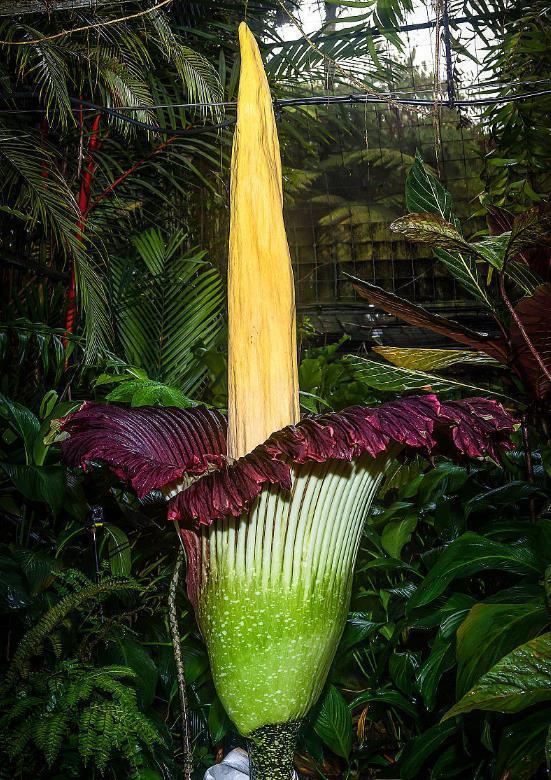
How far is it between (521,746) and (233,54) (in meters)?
2.22

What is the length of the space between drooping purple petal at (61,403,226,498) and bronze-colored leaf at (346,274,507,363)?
29 cm

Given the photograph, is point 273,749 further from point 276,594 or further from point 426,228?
point 426,228

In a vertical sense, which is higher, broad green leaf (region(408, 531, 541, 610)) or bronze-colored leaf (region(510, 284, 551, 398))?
bronze-colored leaf (region(510, 284, 551, 398))

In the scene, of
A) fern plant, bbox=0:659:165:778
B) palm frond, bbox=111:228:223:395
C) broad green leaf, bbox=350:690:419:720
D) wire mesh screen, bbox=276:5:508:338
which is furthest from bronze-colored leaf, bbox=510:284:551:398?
wire mesh screen, bbox=276:5:508:338

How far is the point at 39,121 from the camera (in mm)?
2090

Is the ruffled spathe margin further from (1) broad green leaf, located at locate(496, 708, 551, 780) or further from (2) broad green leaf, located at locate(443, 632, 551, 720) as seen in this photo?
(1) broad green leaf, located at locate(496, 708, 551, 780)

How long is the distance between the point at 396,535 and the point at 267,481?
72 cm

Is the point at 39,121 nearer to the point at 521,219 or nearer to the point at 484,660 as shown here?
the point at 521,219

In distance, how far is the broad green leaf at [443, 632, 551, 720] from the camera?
26.1 inches

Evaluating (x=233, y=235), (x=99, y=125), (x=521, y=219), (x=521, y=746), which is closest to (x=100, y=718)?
(x=521, y=746)

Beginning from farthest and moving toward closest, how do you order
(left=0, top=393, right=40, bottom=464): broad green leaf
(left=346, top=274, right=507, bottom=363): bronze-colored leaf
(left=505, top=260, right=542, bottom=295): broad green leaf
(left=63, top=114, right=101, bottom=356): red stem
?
(left=63, top=114, right=101, bottom=356): red stem → (left=0, top=393, right=40, bottom=464): broad green leaf → (left=505, top=260, right=542, bottom=295): broad green leaf → (left=346, top=274, right=507, bottom=363): bronze-colored leaf

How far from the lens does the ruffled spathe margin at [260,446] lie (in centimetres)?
61

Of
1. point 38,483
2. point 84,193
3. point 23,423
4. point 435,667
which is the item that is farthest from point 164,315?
point 435,667

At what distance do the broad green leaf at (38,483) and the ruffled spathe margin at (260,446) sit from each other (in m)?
0.39
